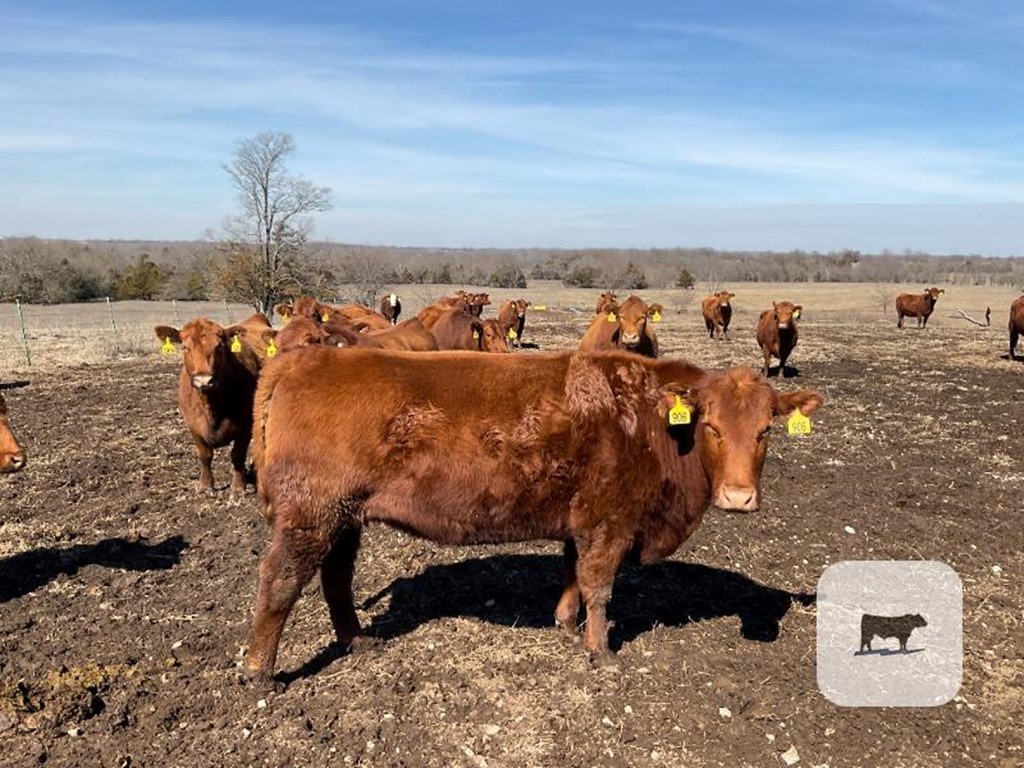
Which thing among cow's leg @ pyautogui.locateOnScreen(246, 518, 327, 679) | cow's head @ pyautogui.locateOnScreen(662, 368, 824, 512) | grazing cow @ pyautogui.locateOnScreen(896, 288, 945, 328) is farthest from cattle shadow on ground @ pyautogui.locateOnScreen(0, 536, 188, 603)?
grazing cow @ pyautogui.locateOnScreen(896, 288, 945, 328)

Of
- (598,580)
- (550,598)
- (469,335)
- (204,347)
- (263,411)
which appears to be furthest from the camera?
(469,335)

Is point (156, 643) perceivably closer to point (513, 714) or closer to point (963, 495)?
point (513, 714)

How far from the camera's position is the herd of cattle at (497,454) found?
425 centimetres

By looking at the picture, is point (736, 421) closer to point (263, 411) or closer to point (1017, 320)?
point (263, 411)

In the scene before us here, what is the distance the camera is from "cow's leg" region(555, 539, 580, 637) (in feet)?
17.3

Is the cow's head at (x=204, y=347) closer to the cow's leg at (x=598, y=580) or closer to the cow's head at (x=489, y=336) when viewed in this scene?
the cow's leg at (x=598, y=580)

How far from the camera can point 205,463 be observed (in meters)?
8.36

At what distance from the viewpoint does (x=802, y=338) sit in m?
26.7

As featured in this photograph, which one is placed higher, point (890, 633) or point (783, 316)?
point (783, 316)

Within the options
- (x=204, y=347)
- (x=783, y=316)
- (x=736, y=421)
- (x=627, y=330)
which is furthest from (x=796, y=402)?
(x=783, y=316)

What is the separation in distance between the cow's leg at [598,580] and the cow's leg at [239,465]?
4795mm

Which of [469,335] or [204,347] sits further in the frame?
[469,335]

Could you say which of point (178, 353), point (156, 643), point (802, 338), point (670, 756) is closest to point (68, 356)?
point (178, 353)

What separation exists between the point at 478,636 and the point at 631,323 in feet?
29.5
